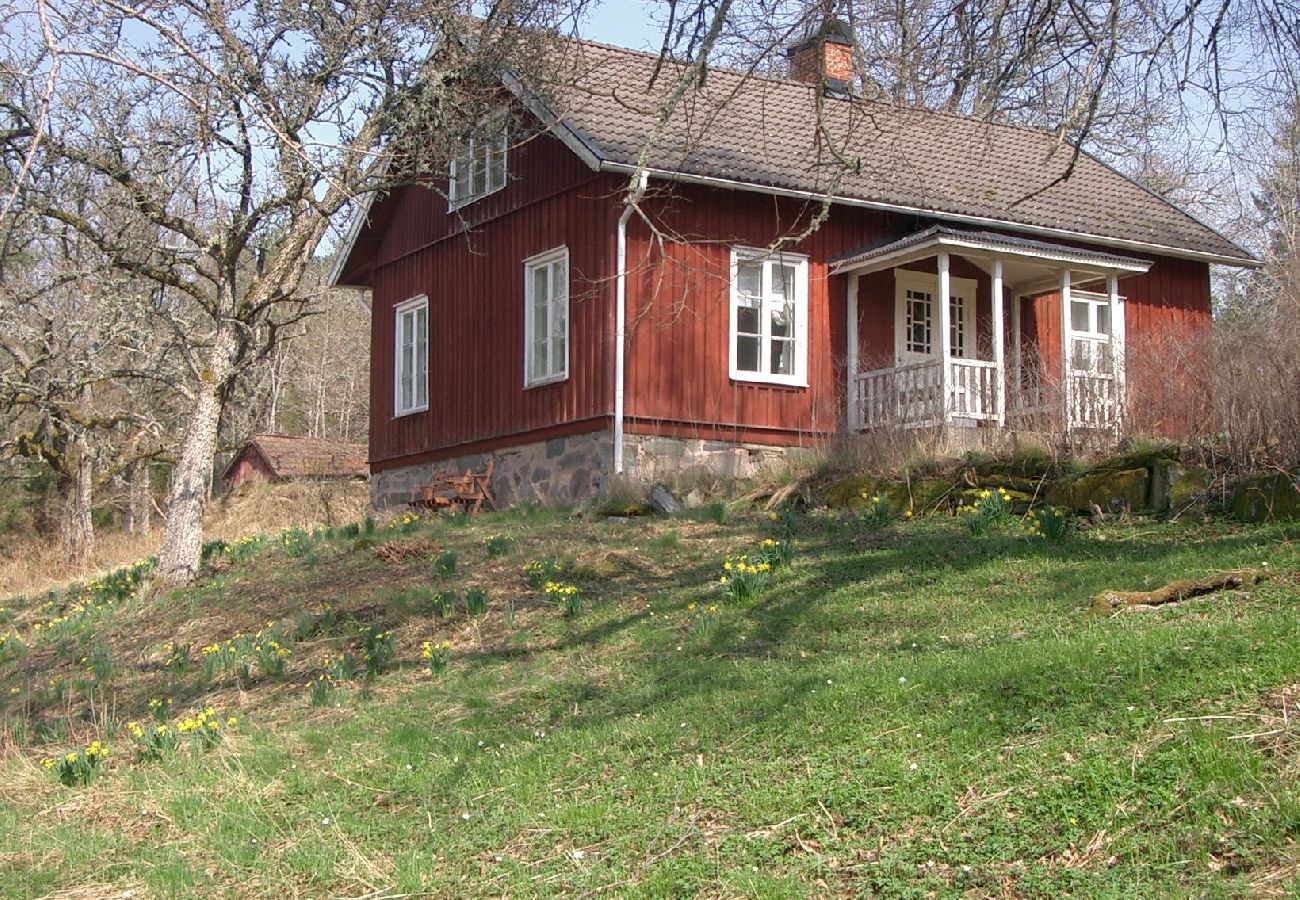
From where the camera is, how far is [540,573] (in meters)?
10.9

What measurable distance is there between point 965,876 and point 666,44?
231 inches

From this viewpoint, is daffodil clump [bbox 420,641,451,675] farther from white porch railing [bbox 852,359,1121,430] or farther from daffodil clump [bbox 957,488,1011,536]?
white porch railing [bbox 852,359,1121,430]

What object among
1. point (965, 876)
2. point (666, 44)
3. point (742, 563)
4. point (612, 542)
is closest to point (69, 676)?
point (612, 542)

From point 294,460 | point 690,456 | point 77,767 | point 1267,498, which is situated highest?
point 294,460

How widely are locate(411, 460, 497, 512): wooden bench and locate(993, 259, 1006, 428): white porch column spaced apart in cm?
663

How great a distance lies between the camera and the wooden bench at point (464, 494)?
59.8 ft

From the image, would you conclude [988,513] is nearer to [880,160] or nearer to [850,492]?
[850,492]

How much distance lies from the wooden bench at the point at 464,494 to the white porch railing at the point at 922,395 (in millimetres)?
4839

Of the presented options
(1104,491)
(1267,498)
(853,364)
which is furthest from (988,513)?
(853,364)

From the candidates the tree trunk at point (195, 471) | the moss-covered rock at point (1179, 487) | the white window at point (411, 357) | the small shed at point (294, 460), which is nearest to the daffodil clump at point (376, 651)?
the tree trunk at point (195, 471)

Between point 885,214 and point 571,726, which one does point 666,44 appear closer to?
point 571,726

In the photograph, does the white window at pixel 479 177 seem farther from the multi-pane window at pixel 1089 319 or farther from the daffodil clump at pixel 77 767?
the daffodil clump at pixel 77 767

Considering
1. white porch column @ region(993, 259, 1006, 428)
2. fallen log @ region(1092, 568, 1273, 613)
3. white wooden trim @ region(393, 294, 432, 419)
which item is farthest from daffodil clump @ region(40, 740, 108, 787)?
white wooden trim @ region(393, 294, 432, 419)

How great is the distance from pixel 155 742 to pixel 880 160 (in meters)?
13.6
